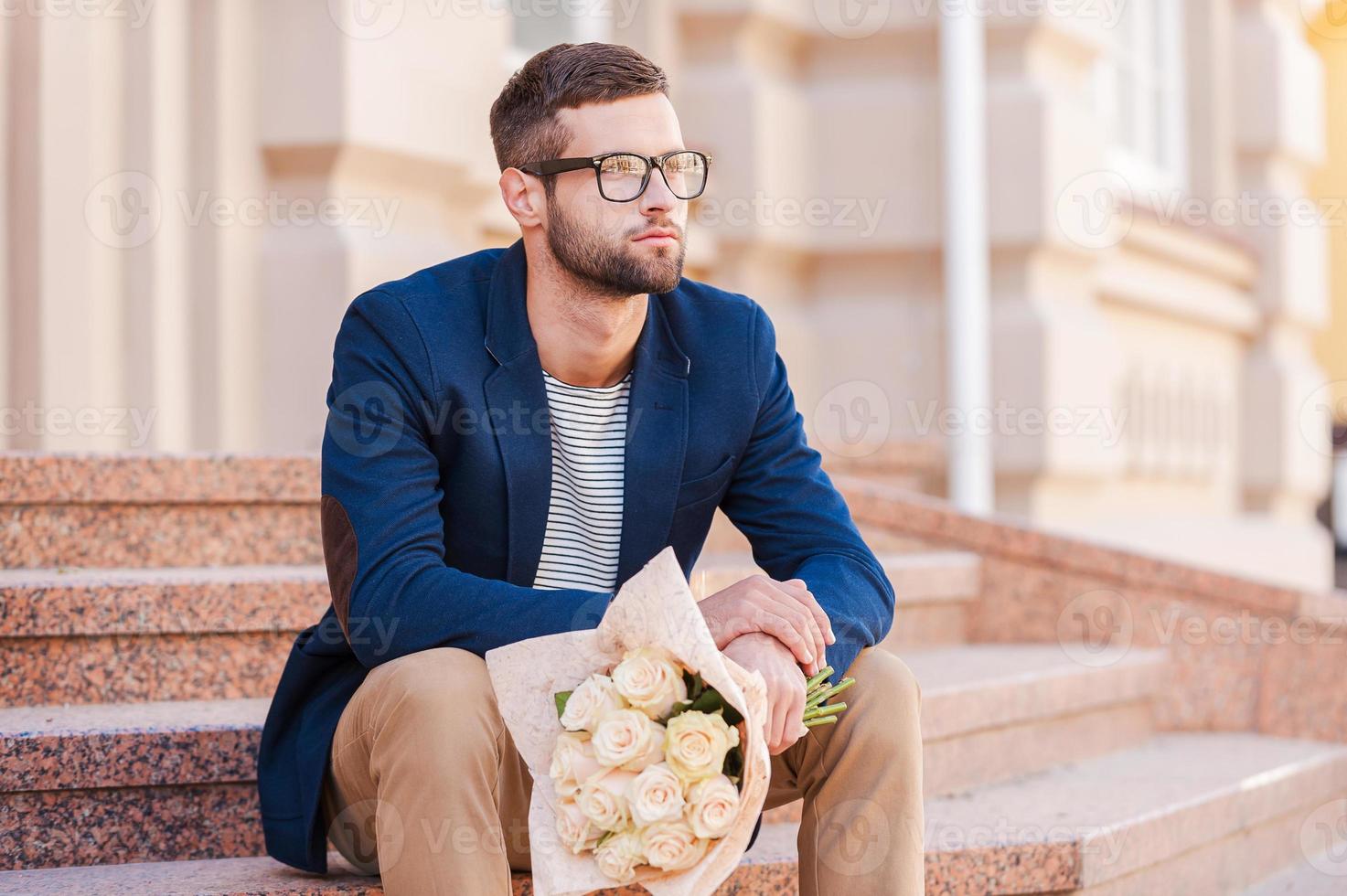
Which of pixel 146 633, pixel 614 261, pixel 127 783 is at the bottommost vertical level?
pixel 127 783

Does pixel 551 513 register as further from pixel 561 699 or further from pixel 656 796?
pixel 656 796

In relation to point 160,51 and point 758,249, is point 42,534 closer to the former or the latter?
point 160,51

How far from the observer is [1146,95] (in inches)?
371

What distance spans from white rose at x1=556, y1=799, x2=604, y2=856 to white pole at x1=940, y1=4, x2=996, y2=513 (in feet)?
15.2

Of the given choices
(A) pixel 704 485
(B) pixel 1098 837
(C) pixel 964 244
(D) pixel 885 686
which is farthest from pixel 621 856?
(C) pixel 964 244

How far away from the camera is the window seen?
8984 mm

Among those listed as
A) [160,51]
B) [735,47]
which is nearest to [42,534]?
[160,51]

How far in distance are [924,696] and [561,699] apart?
176 centimetres

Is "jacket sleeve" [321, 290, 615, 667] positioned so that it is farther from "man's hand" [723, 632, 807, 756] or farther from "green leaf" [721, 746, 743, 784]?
"green leaf" [721, 746, 743, 784]

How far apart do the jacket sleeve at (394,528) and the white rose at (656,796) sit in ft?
1.23

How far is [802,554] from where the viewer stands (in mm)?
3000

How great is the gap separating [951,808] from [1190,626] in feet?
5.47

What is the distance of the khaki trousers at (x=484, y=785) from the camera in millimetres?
2338

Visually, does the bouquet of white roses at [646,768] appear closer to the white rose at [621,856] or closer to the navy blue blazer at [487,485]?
the white rose at [621,856]
